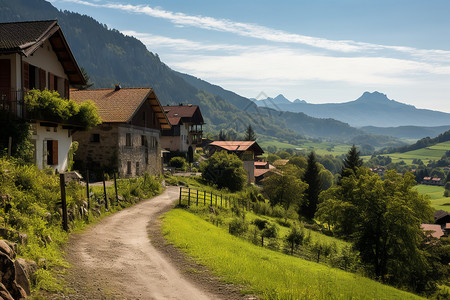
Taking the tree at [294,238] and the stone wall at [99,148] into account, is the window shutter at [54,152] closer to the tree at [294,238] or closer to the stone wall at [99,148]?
the stone wall at [99,148]

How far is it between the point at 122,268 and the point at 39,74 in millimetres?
17475

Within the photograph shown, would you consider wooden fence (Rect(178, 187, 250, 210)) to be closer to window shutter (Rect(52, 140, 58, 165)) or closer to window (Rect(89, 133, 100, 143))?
window shutter (Rect(52, 140, 58, 165))

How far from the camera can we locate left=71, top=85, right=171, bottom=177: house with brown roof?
1500 inches

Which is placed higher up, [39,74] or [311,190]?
[39,74]

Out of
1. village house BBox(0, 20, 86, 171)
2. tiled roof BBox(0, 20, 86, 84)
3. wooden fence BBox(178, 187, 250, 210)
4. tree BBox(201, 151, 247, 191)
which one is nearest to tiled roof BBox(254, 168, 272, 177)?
tree BBox(201, 151, 247, 191)

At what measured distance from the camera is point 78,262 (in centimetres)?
1350

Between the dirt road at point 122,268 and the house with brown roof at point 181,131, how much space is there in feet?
191

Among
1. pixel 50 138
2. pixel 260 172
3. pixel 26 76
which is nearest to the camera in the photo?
pixel 26 76

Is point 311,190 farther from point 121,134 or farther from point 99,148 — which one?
point 99,148

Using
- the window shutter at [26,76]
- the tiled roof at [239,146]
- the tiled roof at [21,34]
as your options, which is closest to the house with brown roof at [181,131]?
the tiled roof at [239,146]

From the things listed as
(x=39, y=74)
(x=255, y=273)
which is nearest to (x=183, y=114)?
(x=39, y=74)

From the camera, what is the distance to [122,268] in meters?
13.8

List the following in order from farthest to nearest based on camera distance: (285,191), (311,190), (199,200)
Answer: (311,190), (285,191), (199,200)

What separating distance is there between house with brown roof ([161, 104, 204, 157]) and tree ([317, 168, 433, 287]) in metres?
47.5
